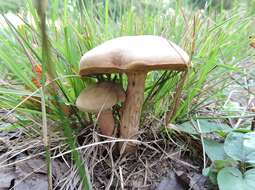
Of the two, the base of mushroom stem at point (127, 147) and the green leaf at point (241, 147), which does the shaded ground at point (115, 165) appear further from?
the green leaf at point (241, 147)

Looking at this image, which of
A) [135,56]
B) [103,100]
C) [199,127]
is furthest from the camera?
[199,127]

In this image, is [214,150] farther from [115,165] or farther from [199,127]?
[115,165]

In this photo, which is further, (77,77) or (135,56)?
(77,77)

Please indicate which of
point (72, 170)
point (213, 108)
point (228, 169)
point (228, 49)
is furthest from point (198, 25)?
point (72, 170)

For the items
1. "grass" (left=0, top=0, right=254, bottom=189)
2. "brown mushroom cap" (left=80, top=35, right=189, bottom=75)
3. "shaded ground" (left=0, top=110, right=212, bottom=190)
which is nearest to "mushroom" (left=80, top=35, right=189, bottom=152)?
"brown mushroom cap" (left=80, top=35, right=189, bottom=75)

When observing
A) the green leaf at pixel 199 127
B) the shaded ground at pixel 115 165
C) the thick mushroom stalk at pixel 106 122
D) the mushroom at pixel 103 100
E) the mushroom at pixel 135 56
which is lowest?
the shaded ground at pixel 115 165

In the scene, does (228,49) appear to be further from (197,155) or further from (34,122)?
(34,122)

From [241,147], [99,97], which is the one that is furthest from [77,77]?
[241,147]

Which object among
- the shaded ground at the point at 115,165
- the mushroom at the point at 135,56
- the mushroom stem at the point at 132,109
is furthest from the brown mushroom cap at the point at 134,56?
the shaded ground at the point at 115,165
